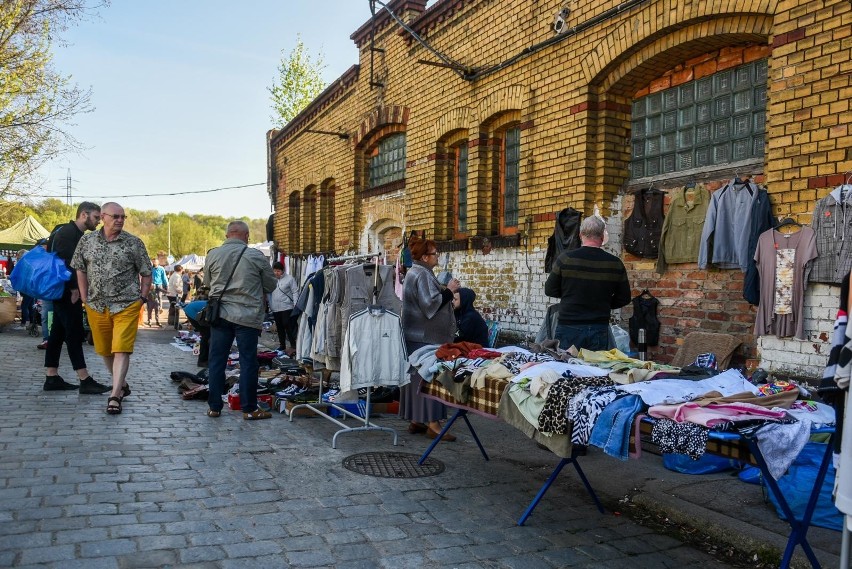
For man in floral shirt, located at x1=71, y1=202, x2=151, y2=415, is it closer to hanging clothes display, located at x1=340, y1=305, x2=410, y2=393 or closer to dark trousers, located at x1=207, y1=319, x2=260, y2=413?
dark trousers, located at x1=207, y1=319, x2=260, y2=413

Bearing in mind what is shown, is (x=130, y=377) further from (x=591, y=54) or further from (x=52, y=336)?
(x=591, y=54)

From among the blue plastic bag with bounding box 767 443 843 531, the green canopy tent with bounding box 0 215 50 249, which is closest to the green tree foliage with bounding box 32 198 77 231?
the green canopy tent with bounding box 0 215 50 249

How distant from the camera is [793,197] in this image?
5656 millimetres

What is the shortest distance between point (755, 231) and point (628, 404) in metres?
3.29

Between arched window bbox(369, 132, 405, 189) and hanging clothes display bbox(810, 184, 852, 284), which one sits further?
arched window bbox(369, 132, 405, 189)

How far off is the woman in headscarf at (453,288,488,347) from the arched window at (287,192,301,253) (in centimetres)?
1249

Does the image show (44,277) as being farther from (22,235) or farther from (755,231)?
(22,235)

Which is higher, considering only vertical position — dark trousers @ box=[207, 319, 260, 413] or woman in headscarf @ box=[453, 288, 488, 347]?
woman in headscarf @ box=[453, 288, 488, 347]

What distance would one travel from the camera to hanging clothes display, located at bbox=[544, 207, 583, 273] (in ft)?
25.8

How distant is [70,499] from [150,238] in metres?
101

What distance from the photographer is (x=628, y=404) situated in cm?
345

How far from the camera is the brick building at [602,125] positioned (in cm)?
559

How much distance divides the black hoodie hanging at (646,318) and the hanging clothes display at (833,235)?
190 cm

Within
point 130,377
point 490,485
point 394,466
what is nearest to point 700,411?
point 490,485
